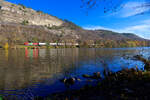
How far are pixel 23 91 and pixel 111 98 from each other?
7.08 m

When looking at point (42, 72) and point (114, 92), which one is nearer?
point (114, 92)

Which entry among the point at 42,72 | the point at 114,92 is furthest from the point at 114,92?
the point at 42,72

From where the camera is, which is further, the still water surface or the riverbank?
the still water surface

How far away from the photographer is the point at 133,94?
19.0ft

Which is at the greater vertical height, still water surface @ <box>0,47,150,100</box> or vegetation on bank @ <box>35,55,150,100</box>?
vegetation on bank @ <box>35,55,150,100</box>

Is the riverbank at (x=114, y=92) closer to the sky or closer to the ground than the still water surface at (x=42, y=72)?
closer to the sky

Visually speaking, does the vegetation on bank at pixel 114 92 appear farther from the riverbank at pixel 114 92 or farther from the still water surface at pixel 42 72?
the still water surface at pixel 42 72

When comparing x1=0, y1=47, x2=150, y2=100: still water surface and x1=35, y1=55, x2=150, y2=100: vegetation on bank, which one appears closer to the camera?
x1=35, y1=55, x2=150, y2=100: vegetation on bank

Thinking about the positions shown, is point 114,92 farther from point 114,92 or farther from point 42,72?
point 42,72

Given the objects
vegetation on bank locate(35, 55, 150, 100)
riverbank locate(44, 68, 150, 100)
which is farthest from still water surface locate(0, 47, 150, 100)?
riverbank locate(44, 68, 150, 100)

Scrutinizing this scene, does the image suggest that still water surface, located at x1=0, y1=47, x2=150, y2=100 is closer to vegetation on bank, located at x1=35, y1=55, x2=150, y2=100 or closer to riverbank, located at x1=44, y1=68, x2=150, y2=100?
vegetation on bank, located at x1=35, y1=55, x2=150, y2=100

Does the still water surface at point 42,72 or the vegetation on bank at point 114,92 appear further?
the still water surface at point 42,72

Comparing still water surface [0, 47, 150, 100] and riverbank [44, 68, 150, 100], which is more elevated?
riverbank [44, 68, 150, 100]

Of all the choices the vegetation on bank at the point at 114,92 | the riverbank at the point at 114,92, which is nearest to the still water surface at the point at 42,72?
the vegetation on bank at the point at 114,92
